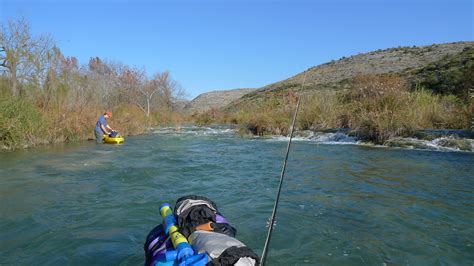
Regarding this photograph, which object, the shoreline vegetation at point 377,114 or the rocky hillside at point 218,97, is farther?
the rocky hillside at point 218,97

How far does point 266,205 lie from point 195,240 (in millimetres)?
3333

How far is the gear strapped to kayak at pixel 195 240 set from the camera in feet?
6.94

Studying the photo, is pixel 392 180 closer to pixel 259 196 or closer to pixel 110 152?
pixel 259 196

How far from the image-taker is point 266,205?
5.66 m

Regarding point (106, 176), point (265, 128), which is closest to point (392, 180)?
point (106, 176)

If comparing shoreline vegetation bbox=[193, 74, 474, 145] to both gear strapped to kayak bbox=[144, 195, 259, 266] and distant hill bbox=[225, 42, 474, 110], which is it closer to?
gear strapped to kayak bbox=[144, 195, 259, 266]

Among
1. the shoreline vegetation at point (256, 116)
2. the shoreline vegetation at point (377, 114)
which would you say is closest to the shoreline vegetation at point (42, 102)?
the shoreline vegetation at point (256, 116)

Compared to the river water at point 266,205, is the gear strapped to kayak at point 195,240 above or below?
above

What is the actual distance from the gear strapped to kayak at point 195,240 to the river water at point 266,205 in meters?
0.97

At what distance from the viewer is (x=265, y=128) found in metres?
19.3

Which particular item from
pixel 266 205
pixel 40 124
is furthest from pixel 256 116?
pixel 266 205

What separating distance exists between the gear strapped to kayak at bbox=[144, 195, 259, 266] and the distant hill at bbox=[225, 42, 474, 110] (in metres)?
25.6

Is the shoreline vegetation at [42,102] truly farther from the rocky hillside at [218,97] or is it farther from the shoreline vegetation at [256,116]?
the rocky hillside at [218,97]

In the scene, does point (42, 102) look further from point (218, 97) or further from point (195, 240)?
point (218, 97)
